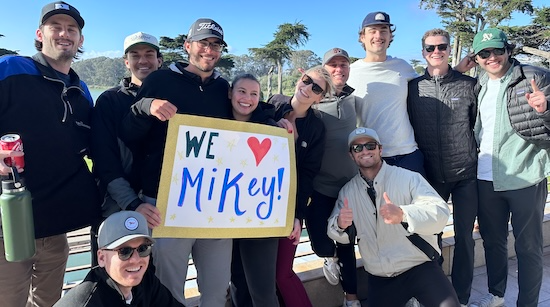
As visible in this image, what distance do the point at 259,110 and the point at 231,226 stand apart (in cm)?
87

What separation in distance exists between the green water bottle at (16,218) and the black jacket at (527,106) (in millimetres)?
3651

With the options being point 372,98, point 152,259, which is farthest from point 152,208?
point 372,98

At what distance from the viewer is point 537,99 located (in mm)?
3021

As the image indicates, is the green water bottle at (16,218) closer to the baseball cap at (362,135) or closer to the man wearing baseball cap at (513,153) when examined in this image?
the baseball cap at (362,135)

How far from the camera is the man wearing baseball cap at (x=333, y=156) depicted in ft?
10.9

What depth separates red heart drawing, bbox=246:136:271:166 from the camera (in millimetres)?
2666

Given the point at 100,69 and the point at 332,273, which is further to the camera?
the point at 100,69

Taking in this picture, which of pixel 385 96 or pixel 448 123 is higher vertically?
pixel 385 96

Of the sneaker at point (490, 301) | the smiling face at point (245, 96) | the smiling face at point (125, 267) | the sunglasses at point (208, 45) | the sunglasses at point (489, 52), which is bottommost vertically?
the sneaker at point (490, 301)

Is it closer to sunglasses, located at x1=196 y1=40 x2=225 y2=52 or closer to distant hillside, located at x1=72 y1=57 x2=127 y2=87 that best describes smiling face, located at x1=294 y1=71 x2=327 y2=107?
sunglasses, located at x1=196 y1=40 x2=225 y2=52

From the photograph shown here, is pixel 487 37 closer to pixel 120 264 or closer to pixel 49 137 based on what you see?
pixel 120 264

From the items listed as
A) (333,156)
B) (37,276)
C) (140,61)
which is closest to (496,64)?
(333,156)

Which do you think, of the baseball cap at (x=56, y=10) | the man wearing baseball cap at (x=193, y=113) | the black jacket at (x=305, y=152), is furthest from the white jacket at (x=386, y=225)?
the baseball cap at (x=56, y=10)

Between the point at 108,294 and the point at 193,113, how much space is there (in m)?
1.22
